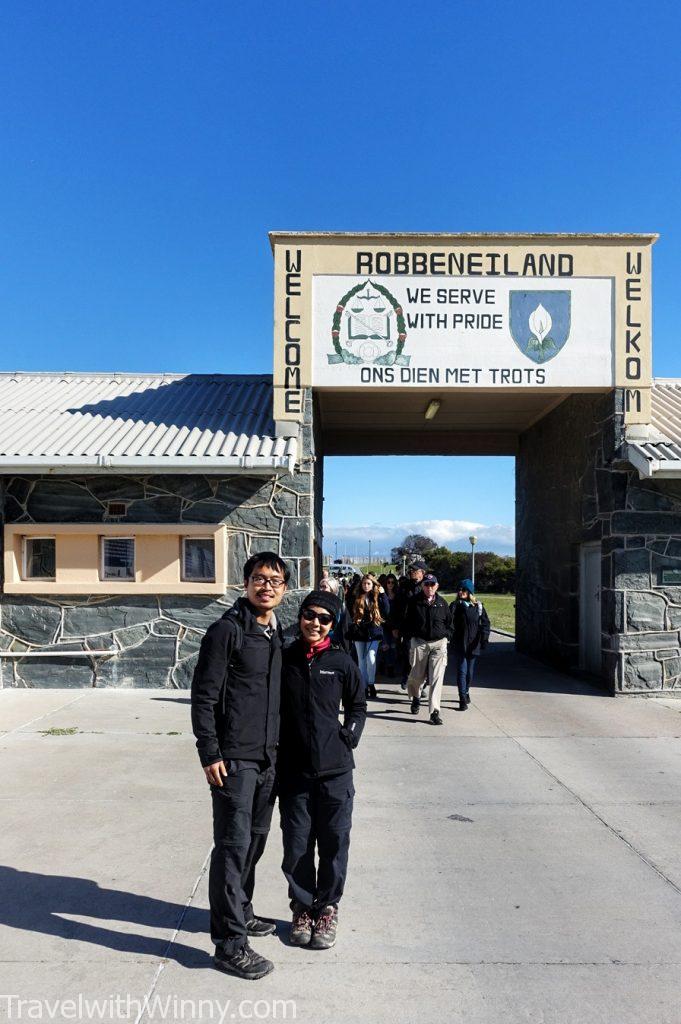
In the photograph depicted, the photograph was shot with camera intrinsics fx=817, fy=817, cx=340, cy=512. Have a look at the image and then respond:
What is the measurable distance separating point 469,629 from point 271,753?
6.44 m

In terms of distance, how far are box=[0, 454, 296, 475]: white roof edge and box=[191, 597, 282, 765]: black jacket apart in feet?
21.7

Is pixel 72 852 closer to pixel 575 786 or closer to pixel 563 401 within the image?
pixel 575 786

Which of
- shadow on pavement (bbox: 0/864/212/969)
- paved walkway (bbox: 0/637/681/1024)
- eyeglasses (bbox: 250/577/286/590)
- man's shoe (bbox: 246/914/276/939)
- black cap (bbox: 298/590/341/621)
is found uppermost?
eyeglasses (bbox: 250/577/286/590)

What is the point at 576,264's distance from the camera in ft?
35.9

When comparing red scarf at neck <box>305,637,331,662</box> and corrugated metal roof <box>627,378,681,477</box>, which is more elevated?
corrugated metal roof <box>627,378,681,477</box>

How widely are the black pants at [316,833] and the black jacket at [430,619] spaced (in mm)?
5543

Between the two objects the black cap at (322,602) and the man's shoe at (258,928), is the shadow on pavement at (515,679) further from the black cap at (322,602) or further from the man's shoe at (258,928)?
the black cap at (322,602)

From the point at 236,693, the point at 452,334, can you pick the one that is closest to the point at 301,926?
the point at 236,693

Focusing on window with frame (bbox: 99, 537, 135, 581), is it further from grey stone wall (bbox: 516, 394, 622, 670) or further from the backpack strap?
the backpack strap

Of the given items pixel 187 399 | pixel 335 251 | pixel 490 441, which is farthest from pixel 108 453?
pixel 490 441

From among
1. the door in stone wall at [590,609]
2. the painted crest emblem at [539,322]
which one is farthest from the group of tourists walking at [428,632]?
the painted crest emblem at [539,322]

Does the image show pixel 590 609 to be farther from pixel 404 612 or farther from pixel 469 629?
pixel 469 629

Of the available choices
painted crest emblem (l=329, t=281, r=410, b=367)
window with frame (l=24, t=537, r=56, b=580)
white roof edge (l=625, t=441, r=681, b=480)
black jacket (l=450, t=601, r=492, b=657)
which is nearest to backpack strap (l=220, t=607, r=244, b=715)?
black jacket (l=450, t=601, r=492, b=657)

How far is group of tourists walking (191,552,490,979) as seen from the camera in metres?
3.64
